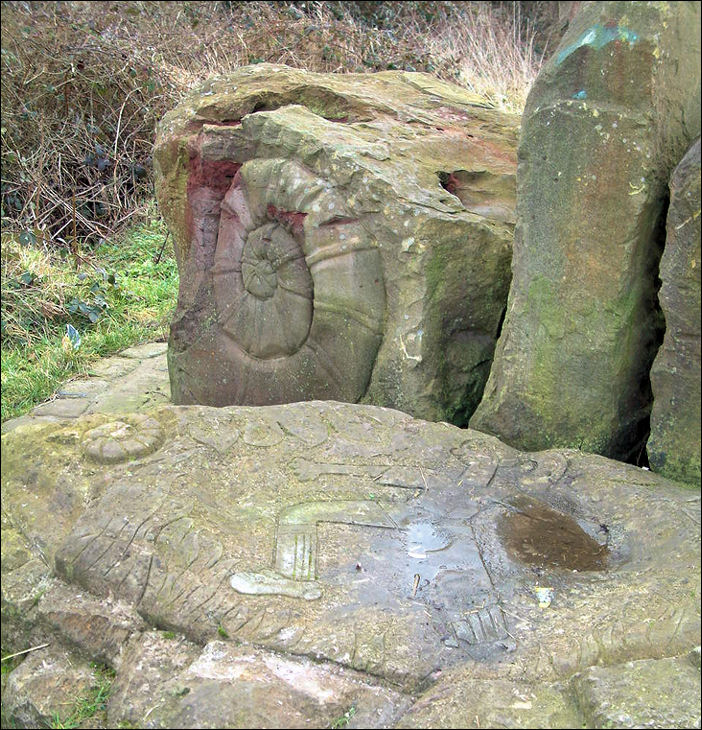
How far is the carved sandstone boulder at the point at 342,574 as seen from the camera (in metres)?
1.99

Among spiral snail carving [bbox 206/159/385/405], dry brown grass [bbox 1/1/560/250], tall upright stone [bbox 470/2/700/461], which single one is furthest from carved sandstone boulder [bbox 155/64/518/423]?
dry brown grass [bbox 1/1/560/250]

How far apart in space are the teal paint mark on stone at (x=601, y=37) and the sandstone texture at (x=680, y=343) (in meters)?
0.39

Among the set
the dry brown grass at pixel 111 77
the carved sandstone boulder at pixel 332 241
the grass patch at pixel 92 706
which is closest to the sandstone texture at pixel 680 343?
the carved sandstone boulder at pixel 332 241

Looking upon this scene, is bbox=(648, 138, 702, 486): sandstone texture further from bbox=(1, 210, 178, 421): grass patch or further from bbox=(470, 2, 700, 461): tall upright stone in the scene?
bbox=(1, 210, 178, 421): grass patch

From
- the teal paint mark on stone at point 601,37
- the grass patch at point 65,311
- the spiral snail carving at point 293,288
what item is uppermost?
the teal paint mark on stone at point 601,37

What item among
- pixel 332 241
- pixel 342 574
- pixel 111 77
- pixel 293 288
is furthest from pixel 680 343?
pixel 111 77

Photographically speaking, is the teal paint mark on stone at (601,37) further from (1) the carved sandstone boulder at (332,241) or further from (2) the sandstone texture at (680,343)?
(1) the carved sandstone boulder at (332,241)

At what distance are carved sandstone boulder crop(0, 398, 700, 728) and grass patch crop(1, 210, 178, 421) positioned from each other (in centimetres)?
199

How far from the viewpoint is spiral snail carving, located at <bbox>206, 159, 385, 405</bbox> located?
3508 millimetres

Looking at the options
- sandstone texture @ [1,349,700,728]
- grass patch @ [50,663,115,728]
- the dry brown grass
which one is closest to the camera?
sandstone texture @ [1,349,700,728]

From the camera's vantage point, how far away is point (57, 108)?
718 centimetres

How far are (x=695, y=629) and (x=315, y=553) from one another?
3.28 feet

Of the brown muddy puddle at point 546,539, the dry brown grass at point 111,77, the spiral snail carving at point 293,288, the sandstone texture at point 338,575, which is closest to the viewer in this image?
the sandstone texture at point 338,575

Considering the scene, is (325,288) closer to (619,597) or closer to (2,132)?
(619,597)
